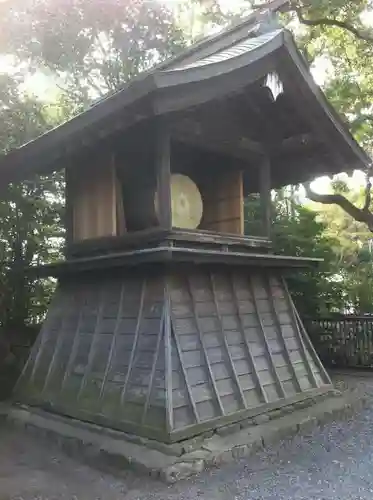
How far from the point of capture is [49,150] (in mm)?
5730

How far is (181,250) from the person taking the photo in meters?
4.52

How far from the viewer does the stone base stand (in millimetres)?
3980

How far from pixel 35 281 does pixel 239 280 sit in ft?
14.8

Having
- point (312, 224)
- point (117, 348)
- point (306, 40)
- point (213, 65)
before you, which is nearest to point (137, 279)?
point (117, 348)

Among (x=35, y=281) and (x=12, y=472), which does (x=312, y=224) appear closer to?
(x=35, y=281)

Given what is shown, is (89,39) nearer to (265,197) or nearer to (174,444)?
(265,197)

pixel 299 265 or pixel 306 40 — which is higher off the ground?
pixel 306 40

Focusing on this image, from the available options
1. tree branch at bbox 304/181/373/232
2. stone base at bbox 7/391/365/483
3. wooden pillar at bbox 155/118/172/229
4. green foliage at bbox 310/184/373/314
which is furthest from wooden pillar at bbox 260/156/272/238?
tree branch at bbox 304/181/373/232

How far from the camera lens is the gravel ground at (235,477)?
3.64 m

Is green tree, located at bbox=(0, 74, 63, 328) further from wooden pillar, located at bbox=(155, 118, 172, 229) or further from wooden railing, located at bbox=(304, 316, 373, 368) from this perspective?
wooden railing, located at bbox=(304, 316, 373, 368)

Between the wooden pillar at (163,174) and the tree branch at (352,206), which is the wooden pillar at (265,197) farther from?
the tree branch at (352,206)

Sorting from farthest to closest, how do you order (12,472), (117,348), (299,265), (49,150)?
(299,265), (49,150), (117,348), (12,472)

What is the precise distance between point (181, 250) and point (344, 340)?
6.14 m

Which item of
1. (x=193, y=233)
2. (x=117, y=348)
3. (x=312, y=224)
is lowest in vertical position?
(x=117, y=348)
